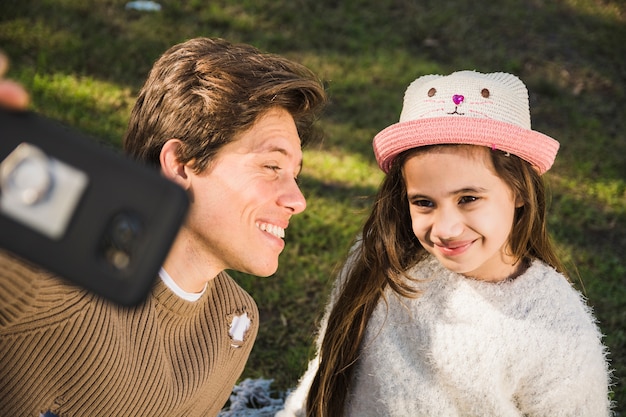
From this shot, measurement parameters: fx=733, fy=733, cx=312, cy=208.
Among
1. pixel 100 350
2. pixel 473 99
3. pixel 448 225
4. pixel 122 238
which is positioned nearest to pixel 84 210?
pixel 122 238

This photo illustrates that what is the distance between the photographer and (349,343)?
3.22m

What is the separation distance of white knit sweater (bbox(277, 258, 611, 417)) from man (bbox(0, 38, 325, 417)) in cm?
72

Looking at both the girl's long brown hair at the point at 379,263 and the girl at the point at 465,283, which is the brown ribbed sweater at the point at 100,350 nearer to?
the girl's long brown hair at the point at 379,263

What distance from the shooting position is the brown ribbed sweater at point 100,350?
84.5 inches

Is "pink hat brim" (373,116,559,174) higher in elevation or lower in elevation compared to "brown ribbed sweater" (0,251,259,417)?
higher

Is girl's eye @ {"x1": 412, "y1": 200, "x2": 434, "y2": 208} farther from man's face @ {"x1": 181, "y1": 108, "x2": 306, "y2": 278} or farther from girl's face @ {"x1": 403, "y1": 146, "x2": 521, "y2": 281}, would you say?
man's face @ {"x1": 181, "y1": 108, "x2": 306, "y2": 278}

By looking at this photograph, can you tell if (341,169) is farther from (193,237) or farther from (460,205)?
(193,237)

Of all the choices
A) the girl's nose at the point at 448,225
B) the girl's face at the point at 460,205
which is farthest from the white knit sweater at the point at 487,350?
the girl's nose at the point at 448,225

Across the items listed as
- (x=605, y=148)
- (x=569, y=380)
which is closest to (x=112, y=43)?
(x=605, y=148)

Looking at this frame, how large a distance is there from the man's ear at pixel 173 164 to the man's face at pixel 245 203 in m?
0.04

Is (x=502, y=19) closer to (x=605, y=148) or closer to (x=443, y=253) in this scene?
(x=605, y=148)

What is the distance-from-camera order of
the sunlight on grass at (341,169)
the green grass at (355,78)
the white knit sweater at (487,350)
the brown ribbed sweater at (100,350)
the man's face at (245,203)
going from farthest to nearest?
the sunlight on grass at (341,169) < the green grass at (355,78) < the white knit sweater at (487,350) < the man's face at (245,203) < the brown ribbed sweater at (100,350)

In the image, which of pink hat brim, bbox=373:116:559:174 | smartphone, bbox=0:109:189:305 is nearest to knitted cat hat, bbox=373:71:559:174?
pink hat brim, bbox=373:116:559:174

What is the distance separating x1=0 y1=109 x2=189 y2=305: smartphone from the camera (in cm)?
111
